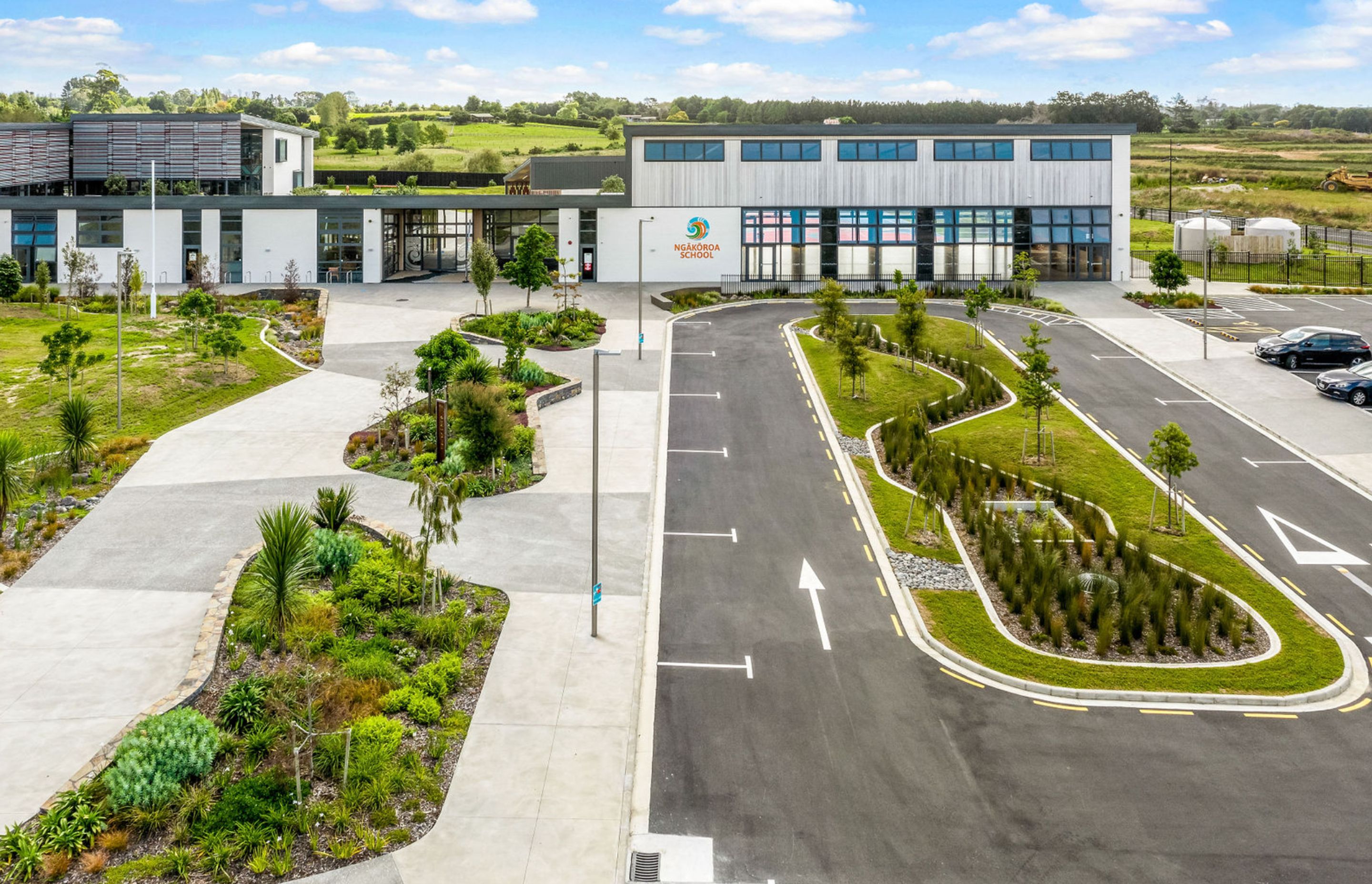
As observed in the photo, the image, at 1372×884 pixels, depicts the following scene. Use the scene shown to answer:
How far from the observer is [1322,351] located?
4116 centimetres

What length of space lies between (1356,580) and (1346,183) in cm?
9195

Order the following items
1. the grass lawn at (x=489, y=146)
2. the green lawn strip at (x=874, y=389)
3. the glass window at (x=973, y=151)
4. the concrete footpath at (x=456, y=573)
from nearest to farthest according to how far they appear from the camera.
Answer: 1. the concrete footpath at (x=456, y=573)
2. the green lawn strip at (x=874, y=389)
3. the glass window at (x=973, y=151)
4. the grass lawn at (x=489, y=146)

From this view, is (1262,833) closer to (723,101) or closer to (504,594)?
(504,594)

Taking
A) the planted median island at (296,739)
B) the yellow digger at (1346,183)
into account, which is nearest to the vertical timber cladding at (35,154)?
the planted median island at (296,739)

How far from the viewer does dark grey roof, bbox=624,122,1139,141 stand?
58.7m

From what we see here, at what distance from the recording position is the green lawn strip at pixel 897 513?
2527cm

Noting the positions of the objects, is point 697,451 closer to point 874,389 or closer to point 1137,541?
point 874,389

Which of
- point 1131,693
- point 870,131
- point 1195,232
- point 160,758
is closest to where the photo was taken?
point 160,758

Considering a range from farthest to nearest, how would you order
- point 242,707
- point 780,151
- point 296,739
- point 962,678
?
point 780,151 < point 962,678 < point 242,707 < point 296,739

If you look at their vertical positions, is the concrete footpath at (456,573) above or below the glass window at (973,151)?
below

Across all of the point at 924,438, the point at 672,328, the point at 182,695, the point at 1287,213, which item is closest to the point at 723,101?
the point at 1287,213

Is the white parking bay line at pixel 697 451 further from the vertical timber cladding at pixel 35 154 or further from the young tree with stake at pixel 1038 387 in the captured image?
the vertical timber cladding at pixel 35 154

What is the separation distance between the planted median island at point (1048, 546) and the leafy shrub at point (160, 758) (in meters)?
12.8

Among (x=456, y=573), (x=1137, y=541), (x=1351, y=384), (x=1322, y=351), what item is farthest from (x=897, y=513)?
(x=1322, y=351)
